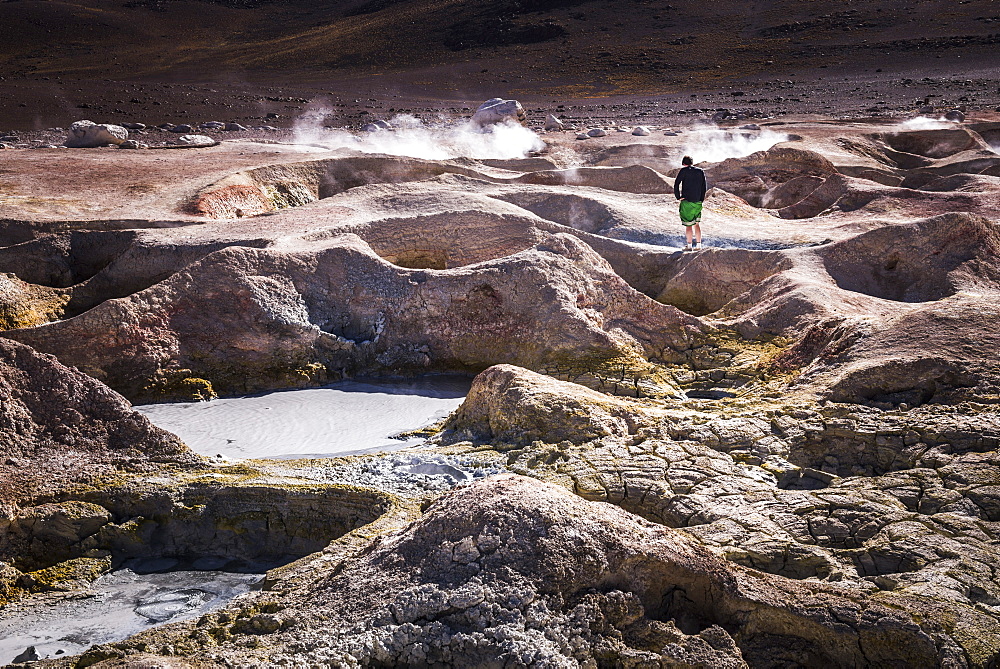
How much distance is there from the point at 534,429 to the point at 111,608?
2188 millimetres

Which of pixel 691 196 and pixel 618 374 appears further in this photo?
pixel 691 196

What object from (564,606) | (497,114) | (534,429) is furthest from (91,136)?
(564,606)

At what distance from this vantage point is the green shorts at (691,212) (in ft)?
28.7

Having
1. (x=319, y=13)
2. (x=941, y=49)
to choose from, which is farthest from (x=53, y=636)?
(x=319, y=13)

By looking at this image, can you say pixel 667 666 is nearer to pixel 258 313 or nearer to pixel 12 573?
pixel 12 573

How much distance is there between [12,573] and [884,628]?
3.59 metres

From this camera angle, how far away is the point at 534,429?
200 inches

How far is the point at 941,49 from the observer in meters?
29.7

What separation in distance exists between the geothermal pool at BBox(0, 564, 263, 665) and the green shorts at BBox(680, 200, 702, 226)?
5.71 metres

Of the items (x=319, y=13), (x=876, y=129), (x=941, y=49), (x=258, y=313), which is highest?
(x=319, y=13)

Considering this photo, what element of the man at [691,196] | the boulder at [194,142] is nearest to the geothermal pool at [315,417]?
the man at [691,196]

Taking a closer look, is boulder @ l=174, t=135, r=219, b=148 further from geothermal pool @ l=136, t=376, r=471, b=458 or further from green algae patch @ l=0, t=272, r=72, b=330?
geothermal pool @ l=136, t=376, r=471, b=458

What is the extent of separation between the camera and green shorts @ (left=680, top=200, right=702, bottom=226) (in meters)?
8.74

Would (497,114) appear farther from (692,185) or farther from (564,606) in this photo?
(564,606)
